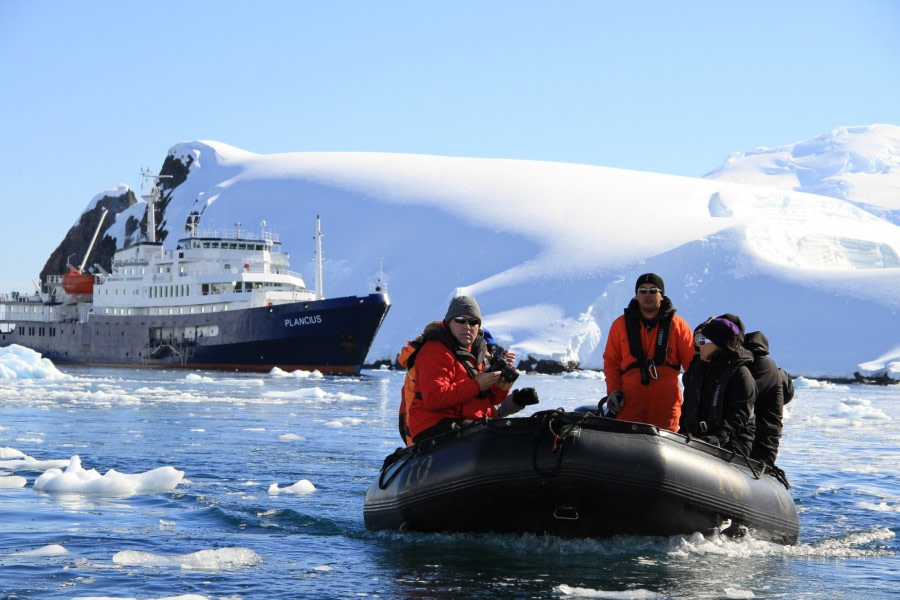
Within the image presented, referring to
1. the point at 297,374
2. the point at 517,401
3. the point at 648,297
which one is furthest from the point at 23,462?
the point at 297,374

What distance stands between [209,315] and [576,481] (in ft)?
130

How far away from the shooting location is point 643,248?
61.5m

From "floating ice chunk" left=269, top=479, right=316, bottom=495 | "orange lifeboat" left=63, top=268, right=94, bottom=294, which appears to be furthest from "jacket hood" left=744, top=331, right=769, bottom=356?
"orange lifeboat" left=63, top=268, right=94, bottom=294

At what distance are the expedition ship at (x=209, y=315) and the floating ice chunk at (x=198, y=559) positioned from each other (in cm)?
3445

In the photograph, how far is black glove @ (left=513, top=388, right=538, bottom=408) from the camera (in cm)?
676

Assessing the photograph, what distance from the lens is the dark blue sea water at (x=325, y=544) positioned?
20.9 ft

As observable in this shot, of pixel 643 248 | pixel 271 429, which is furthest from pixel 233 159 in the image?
pixel 271 429

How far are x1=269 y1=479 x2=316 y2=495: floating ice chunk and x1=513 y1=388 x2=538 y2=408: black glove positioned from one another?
4019mm

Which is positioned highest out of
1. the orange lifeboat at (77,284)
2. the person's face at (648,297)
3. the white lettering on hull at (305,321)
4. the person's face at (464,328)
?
the orange lifeboat at (77,284)

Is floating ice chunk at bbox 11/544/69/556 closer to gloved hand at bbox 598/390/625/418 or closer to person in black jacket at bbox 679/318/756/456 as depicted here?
gloved hand at bbox 598/390/625/418

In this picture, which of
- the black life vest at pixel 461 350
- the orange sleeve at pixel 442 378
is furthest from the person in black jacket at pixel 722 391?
the orange sleeve at pixel 442 378

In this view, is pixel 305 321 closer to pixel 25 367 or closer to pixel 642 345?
pixel 25 367

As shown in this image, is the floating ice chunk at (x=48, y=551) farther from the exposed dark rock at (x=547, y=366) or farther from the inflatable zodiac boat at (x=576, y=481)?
the exposed dark rock at (x=547, y=366)

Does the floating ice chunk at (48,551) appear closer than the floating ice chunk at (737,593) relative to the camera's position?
No
